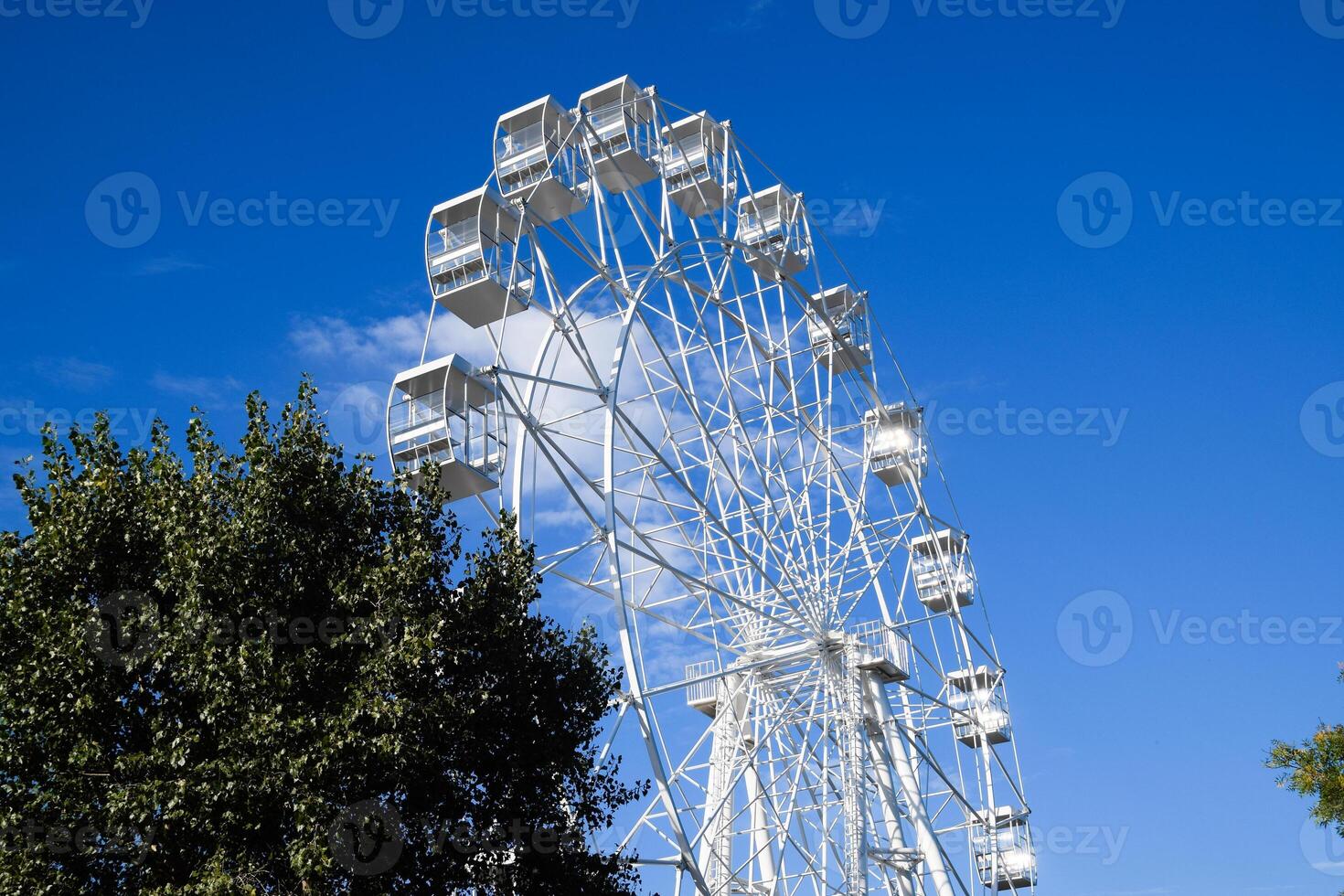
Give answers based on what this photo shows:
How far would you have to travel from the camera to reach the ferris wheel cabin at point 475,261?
24.8m

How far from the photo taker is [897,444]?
38.1m

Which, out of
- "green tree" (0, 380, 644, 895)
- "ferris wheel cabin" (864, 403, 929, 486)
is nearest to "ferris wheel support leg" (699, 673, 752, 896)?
"ferris wheel cabin" (864, 403, 929, 486)

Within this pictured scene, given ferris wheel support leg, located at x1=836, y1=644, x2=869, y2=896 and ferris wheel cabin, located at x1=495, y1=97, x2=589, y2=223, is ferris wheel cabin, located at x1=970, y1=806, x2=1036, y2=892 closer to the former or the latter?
ferris wheel support leg, located at x1=836, y1=644, x2=869, y2=896

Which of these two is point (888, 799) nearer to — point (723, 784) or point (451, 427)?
point (723, 784)

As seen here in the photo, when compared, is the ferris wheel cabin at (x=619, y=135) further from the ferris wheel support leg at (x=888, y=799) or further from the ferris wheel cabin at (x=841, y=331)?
the ferris wheel support leg at (x=888, y=799)

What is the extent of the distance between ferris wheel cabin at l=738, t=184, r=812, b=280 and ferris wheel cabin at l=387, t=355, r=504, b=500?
40.9 feet

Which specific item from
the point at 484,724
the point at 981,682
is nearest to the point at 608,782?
the point at 484,724

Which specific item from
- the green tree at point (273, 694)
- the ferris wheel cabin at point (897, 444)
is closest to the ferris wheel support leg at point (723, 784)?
the ferris wheel cabin at point (897, 444)

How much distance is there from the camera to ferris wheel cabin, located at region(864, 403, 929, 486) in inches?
1490

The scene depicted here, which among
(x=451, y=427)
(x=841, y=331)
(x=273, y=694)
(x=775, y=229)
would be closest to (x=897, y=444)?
(x=841, y=331)

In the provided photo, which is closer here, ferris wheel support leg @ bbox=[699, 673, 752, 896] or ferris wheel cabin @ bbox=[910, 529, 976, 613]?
ferris wheel support leg @ bbox=[699, 673, 752, 896]

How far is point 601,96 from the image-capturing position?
29438mm

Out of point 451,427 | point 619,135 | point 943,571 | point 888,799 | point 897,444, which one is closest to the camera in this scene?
point 451,427

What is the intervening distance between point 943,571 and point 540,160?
1803cm
